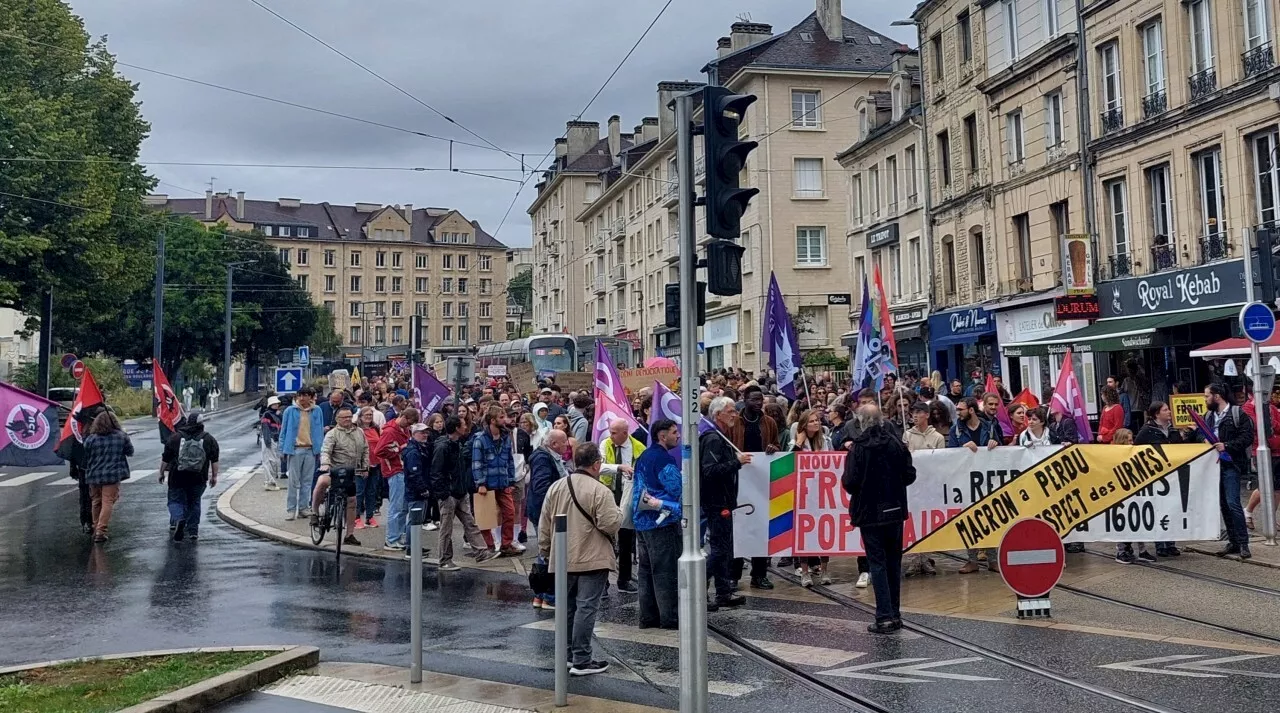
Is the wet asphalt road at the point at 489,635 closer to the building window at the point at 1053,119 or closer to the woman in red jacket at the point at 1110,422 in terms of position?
the woman in red jacket at the point at 1110,422

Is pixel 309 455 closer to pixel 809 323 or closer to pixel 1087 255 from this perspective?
pixel 1087 255

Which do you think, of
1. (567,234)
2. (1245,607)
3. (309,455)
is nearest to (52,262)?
(309,455)

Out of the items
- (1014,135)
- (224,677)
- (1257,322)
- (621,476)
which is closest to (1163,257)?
(1014,135)

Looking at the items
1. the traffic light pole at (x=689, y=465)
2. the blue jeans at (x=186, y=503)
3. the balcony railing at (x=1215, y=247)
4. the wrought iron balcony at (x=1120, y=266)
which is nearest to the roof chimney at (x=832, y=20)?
the wrought iron balcony at (x=1120, y=266)

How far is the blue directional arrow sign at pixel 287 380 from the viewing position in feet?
76.2

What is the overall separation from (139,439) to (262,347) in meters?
51.5

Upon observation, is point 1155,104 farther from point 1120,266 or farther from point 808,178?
point 808,178

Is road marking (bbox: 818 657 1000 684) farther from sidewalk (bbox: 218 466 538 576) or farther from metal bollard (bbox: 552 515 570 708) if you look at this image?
sidewalk (bbox: 218 466 538 576)

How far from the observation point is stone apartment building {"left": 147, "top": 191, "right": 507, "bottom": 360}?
385 ft

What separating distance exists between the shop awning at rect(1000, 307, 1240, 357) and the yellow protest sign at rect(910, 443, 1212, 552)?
1059cm

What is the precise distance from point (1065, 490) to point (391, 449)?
25.5ft

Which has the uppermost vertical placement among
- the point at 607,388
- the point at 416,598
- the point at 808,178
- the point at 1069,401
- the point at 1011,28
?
the point at 808,178

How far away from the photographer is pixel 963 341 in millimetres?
31312

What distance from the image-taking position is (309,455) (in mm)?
16094
